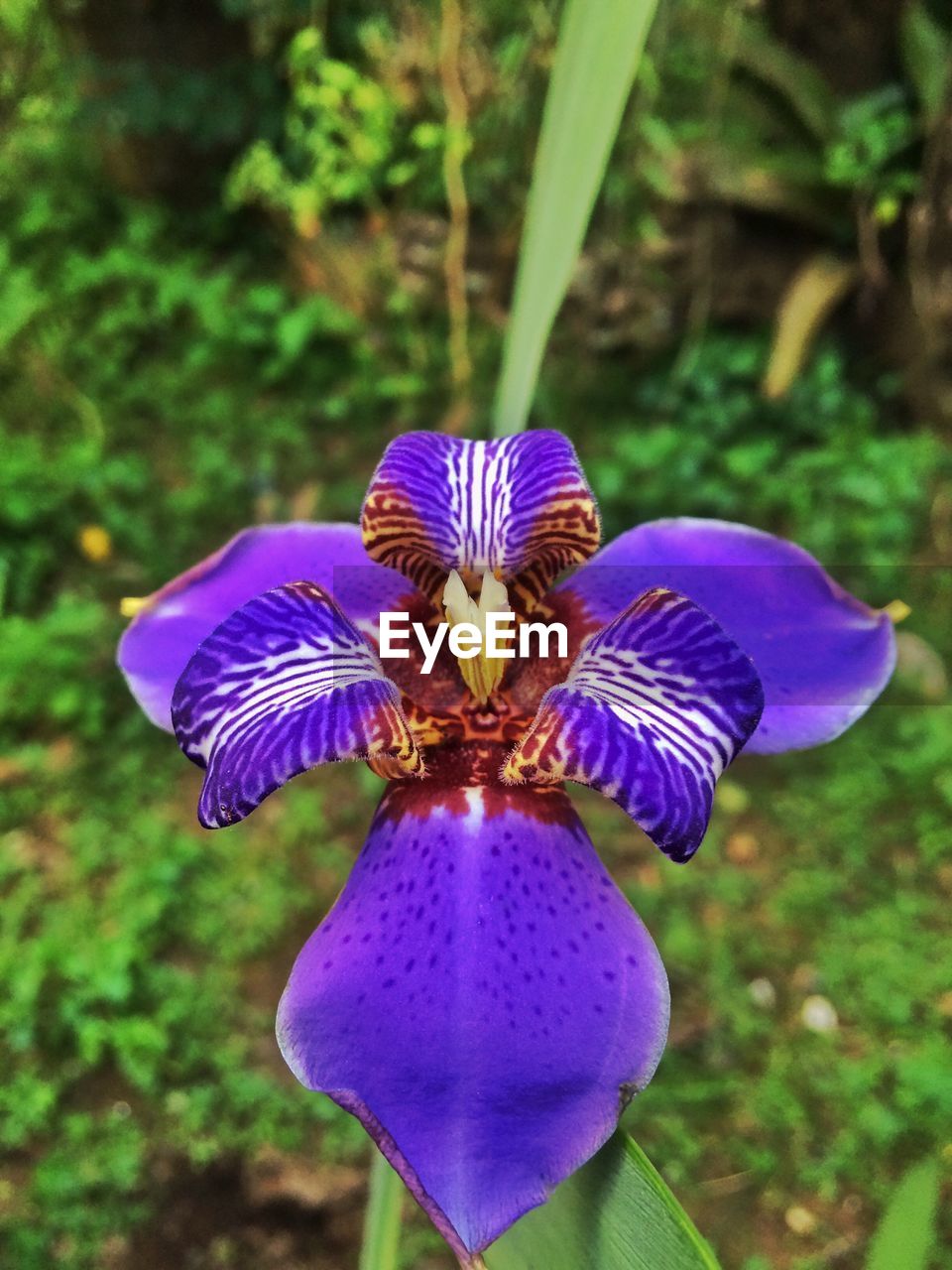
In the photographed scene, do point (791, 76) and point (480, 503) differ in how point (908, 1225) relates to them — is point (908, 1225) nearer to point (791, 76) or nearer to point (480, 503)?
point (480, 503)

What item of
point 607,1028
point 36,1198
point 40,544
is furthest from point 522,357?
point 40,544

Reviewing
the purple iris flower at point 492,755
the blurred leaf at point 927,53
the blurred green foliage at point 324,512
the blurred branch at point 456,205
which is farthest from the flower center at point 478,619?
the blurred leaf at point 927,53

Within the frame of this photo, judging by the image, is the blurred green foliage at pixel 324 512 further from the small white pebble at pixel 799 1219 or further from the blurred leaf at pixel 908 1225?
the blurred leaf at pixel 908 1225

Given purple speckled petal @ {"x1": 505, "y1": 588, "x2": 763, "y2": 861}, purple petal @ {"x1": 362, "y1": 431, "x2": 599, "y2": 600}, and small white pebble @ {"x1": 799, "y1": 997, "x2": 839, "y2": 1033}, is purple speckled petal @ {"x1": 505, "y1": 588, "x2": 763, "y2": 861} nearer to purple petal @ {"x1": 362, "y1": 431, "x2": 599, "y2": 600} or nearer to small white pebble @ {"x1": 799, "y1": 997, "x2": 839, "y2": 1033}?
purple petal @ {"x1": 362, "y1": 431, "x2": 599, "y2": 600}

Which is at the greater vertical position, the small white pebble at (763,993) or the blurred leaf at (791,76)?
the blurred leaf at (791,76)

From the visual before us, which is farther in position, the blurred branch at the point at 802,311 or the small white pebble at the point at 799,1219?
the blurred branch at the point at 802,311

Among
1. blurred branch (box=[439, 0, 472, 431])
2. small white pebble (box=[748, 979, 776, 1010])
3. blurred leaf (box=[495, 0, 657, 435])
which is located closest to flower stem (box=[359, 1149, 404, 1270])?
blurred leaf (box=[495, 0, 657, 435])

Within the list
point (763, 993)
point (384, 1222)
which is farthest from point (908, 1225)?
point (763, 993)
